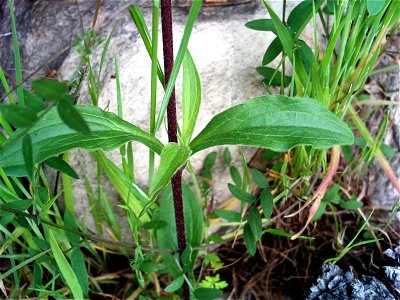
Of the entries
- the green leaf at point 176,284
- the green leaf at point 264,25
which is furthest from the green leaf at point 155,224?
the green leaf at point 264,25

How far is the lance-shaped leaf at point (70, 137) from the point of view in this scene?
833mm

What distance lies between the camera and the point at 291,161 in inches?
46.2

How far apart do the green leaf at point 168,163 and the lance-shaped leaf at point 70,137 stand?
0.06m

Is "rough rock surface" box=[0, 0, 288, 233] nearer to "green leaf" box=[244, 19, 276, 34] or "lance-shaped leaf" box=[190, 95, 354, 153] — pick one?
"green leaf" box=[244, 19, 276, 34]

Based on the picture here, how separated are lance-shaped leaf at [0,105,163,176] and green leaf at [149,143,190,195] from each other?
2.3 inches

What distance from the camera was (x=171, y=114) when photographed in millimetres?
873

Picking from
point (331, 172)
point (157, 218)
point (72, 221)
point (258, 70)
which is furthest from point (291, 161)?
point (72, 221)

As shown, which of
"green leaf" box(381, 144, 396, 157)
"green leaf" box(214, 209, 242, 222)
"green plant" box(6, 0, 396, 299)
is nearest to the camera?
"green plant" box(6, 0, 396, 299)

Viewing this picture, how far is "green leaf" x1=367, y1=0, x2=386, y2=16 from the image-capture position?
90 cm

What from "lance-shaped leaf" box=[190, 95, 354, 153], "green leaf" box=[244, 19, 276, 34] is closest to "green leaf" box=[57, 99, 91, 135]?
"lance-shaped leaf" box=[190, 95, 354, 153]

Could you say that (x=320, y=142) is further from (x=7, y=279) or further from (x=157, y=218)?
(x=7, y=279)

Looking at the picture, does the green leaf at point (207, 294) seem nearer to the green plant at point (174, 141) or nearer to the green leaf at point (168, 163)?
the green plant at point (174, 141)

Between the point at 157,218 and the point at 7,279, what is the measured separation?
0.36 meters

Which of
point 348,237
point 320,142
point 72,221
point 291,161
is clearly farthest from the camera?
point 348,237
